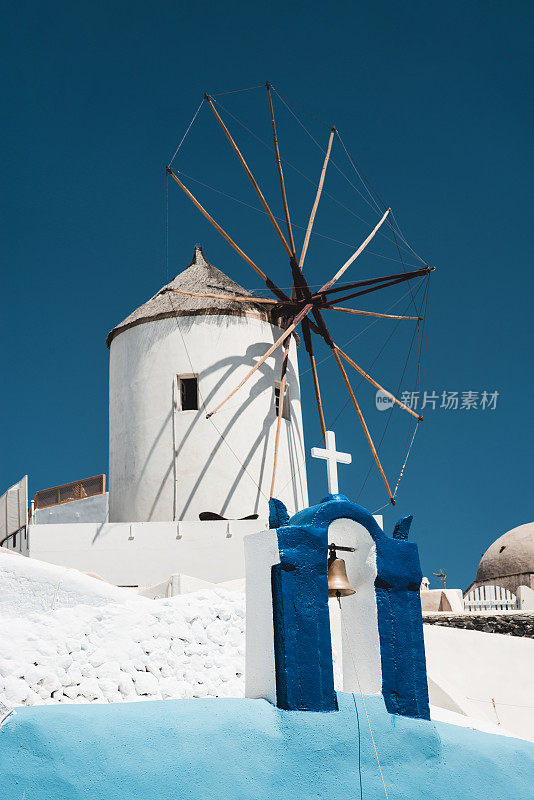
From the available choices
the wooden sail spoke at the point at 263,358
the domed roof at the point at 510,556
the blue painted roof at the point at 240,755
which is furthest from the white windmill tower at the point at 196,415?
the blue painted roof at the point at 240,755

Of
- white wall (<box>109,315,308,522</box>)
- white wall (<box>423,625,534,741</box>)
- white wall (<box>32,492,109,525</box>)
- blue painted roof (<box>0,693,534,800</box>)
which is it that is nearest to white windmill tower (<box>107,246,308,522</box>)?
white wall (<box>109,315,308,522</box>)

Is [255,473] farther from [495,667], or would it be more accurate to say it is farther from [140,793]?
[140,793]

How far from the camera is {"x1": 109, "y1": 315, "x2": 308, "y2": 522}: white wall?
15078mm

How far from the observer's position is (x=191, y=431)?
1523 cm

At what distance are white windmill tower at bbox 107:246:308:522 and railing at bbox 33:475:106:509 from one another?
9.61 ft

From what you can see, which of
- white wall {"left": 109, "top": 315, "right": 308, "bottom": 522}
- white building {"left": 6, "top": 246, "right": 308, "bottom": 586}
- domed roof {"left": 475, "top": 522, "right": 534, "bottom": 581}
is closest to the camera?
white building {"left": 6, "top": 246, "right": 308, "bottom": 586}

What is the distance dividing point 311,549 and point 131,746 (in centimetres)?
145

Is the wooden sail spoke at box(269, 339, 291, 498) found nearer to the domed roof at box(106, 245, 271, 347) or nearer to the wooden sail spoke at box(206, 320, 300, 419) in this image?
the wooden sail spoke at box(206, 320, 300, 419)

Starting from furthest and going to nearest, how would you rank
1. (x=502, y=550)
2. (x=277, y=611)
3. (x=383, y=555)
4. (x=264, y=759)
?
(x=502, y=550) < (x=383, y=555) < (x=277, y=611) < (x=264, y=759)

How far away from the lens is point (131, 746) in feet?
12.7

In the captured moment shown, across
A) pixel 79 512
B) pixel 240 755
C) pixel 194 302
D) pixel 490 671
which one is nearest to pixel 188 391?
pixel 194 302

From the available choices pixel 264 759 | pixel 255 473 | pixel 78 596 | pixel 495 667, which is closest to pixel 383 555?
pixel 264 759

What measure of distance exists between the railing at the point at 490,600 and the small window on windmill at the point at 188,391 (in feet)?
21.6

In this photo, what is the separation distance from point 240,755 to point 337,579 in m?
1.22
